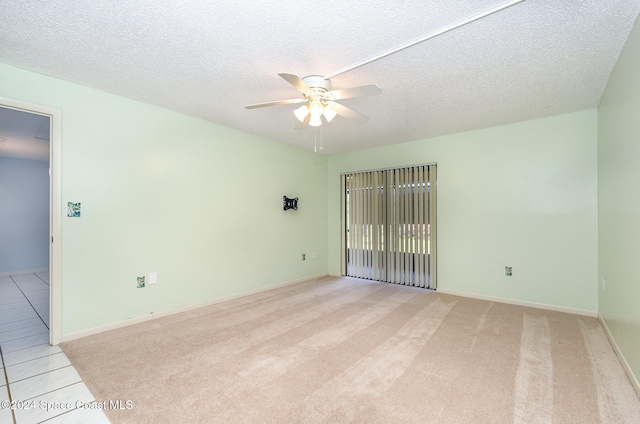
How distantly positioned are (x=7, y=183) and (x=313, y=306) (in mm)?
7171

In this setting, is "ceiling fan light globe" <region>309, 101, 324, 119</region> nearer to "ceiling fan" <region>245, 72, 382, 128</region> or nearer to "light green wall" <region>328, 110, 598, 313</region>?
"ceiling fan" <region>245, 72, 382, 128</region>

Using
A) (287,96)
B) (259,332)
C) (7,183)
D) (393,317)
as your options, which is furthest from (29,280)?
(393,317)

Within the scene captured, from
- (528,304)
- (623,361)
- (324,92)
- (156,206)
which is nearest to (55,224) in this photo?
(156,206)

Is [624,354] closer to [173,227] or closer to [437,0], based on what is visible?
[437,0]

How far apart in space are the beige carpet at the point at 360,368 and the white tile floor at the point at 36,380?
10 centimetres

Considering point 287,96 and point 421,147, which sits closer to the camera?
point 287,96

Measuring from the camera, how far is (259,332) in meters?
2.89

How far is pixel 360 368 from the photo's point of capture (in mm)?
2193

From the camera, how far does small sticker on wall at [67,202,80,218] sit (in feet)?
8.93

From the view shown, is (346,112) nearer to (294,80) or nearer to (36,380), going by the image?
(294,80)

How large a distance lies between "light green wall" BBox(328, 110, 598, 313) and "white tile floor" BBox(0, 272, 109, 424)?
450cm

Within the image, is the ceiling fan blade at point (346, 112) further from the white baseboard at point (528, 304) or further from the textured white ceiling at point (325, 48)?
the white baseboard at point (528, 304)

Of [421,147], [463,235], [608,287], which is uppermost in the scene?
[421,147]

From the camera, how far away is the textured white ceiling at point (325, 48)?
1726mm
